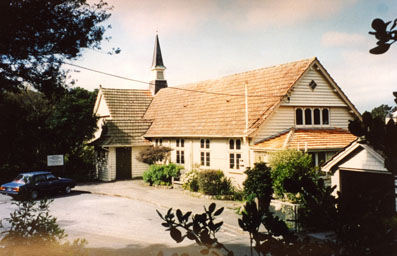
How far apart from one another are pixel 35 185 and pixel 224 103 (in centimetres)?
1323

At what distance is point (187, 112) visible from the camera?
26.5 metres

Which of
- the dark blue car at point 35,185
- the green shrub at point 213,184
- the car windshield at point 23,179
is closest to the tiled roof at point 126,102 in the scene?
the dark blue car at point 35,185

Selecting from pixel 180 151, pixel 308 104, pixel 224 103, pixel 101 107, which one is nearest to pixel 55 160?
pixel 101 107

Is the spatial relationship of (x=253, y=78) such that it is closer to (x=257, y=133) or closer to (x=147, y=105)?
(x=257, y=133)

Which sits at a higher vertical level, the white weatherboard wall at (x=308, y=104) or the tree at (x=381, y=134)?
the white weatherboard wall at (x=308, y=104)

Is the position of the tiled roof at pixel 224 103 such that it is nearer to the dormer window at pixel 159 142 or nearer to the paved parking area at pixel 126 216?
the dormer window at pixel 159 142

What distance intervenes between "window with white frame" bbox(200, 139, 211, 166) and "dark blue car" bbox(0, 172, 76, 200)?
9051 millimetres

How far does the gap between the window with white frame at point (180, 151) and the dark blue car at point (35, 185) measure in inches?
310

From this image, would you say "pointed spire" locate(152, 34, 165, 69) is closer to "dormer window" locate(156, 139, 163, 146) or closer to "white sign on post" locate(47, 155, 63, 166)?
"dormer window" locate(156, 139, 163, 146)

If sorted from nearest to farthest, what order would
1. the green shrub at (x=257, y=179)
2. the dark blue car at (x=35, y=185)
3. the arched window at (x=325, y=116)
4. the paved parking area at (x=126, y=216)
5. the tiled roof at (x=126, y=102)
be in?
the paved parking area at (x=126, y=216) → the green shrub at (x=257, y=179) → the dark blue car at (x=35, y=185) → the arched window at (x=325, y=116) → the tiled roof at (x=126, y=102)

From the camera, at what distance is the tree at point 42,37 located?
7137mm

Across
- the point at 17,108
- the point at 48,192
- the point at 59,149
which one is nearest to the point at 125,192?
the point at 48,192

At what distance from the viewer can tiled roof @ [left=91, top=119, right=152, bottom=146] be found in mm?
27297

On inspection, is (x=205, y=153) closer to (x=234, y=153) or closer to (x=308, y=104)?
(x=234, y=153)
